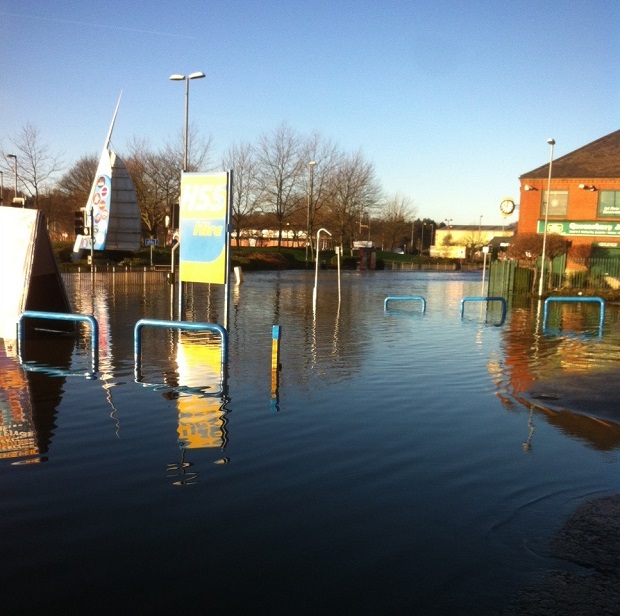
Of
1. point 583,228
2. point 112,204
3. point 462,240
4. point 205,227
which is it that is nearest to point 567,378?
point 205,227

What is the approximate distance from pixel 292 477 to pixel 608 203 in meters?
37.0

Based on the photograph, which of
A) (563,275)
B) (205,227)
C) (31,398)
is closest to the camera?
(31,398)

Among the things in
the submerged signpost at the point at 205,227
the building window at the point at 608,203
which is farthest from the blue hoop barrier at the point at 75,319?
the building window at the point at 608,203

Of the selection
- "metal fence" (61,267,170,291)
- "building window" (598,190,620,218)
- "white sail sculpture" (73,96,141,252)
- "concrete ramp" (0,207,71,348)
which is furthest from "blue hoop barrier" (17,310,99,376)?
"white sail sculpture" (73,96,141,252)

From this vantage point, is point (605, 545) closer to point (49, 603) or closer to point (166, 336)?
point (49, 603)

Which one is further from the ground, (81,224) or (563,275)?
(81,224)

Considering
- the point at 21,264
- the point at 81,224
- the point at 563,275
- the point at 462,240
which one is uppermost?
the point at 81,224

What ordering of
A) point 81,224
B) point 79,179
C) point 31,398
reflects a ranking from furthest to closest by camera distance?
point 79,179 < point 81,224 < point 31,398

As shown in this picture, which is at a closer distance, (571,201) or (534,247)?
(534,247)

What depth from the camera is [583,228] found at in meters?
39.1

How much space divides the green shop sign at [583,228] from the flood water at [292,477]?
90.2 feet

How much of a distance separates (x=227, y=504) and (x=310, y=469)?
1.18 metres

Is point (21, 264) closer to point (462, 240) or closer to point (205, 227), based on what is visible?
point (205, 227)

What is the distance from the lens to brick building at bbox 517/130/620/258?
38.6m
